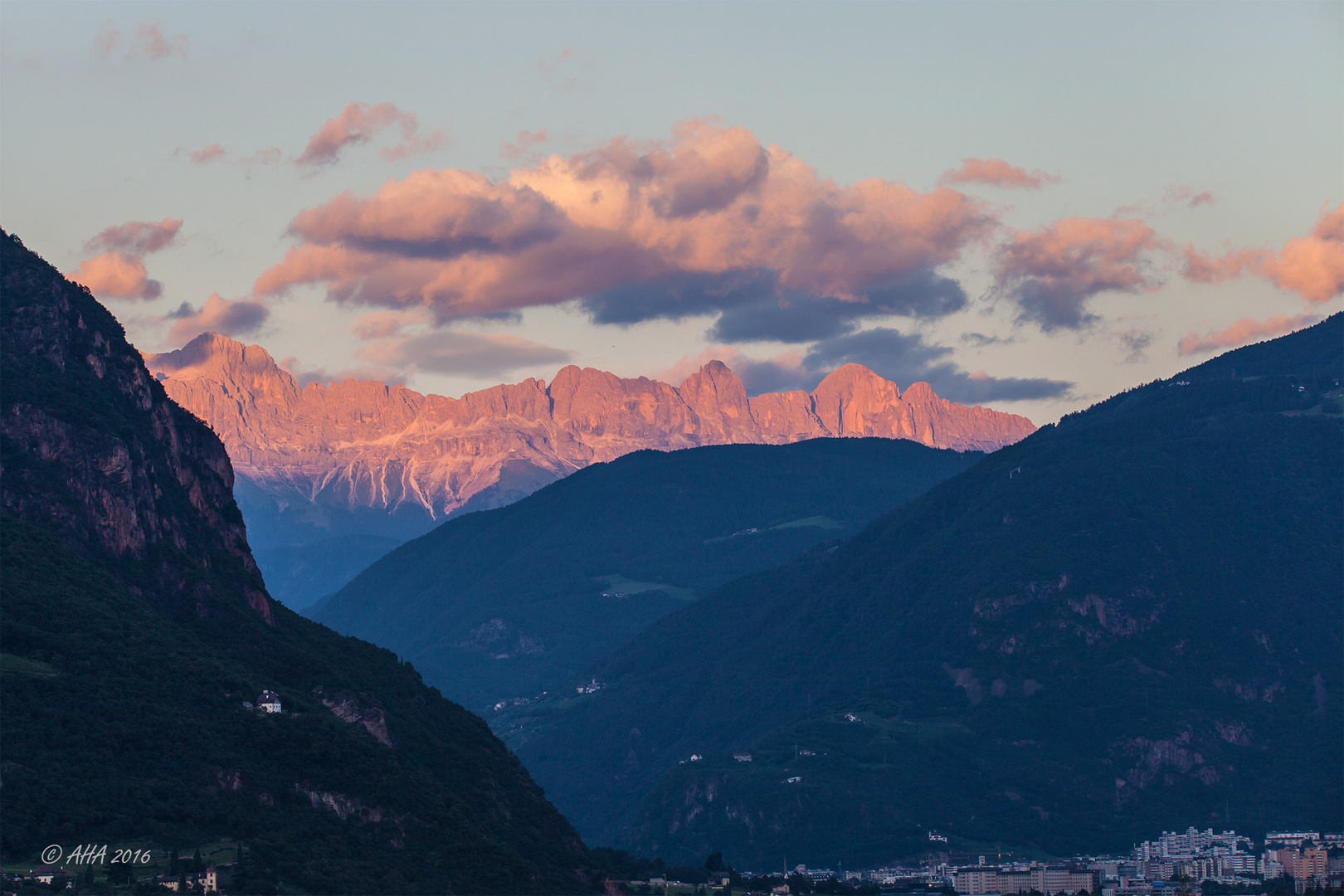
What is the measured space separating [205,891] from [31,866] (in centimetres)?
1747

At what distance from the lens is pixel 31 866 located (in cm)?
19400

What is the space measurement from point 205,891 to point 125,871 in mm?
9187

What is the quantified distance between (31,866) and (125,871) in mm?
9290

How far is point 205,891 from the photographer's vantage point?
196 metres

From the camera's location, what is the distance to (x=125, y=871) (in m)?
198
